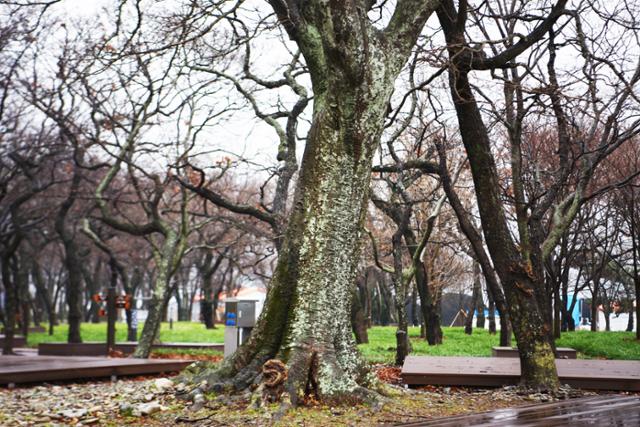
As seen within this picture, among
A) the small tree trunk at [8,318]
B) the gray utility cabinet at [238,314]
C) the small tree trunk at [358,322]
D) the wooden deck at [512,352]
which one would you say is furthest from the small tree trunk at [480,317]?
the gray utility cabinet at [238,314]

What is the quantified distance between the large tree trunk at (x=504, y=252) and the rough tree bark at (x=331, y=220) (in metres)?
1.64

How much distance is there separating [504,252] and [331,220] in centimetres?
300

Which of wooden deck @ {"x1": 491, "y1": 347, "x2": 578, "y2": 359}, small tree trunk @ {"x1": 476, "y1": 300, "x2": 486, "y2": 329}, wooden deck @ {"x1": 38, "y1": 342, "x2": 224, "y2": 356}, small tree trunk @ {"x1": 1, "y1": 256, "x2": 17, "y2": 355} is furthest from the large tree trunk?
small tree trunk @ {"x1": 476, "y1": 300, "x2": 486, "y2": 329}

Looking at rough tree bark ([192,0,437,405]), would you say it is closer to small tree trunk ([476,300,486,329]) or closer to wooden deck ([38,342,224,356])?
wooden deck ([38,342,224,356])

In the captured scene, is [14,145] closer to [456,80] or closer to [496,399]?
[456,80]

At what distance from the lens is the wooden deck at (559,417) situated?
543 centimetres

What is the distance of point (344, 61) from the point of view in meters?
7.45

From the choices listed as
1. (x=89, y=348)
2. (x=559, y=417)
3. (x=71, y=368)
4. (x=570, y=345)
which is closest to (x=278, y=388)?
(x=559, y=417)

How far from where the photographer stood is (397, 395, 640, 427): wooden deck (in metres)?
5.43

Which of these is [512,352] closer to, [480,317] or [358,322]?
[358,322]

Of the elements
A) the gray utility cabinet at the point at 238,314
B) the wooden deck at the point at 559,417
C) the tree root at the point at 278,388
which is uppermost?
the gray utility cabinet at the point at 238,314

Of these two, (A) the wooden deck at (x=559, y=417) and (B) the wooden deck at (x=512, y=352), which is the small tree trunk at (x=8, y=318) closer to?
(B) the wooden deck at (x=512, y=352)

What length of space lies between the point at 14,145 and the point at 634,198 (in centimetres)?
1866

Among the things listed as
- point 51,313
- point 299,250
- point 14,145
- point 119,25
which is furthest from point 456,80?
point 51,313
